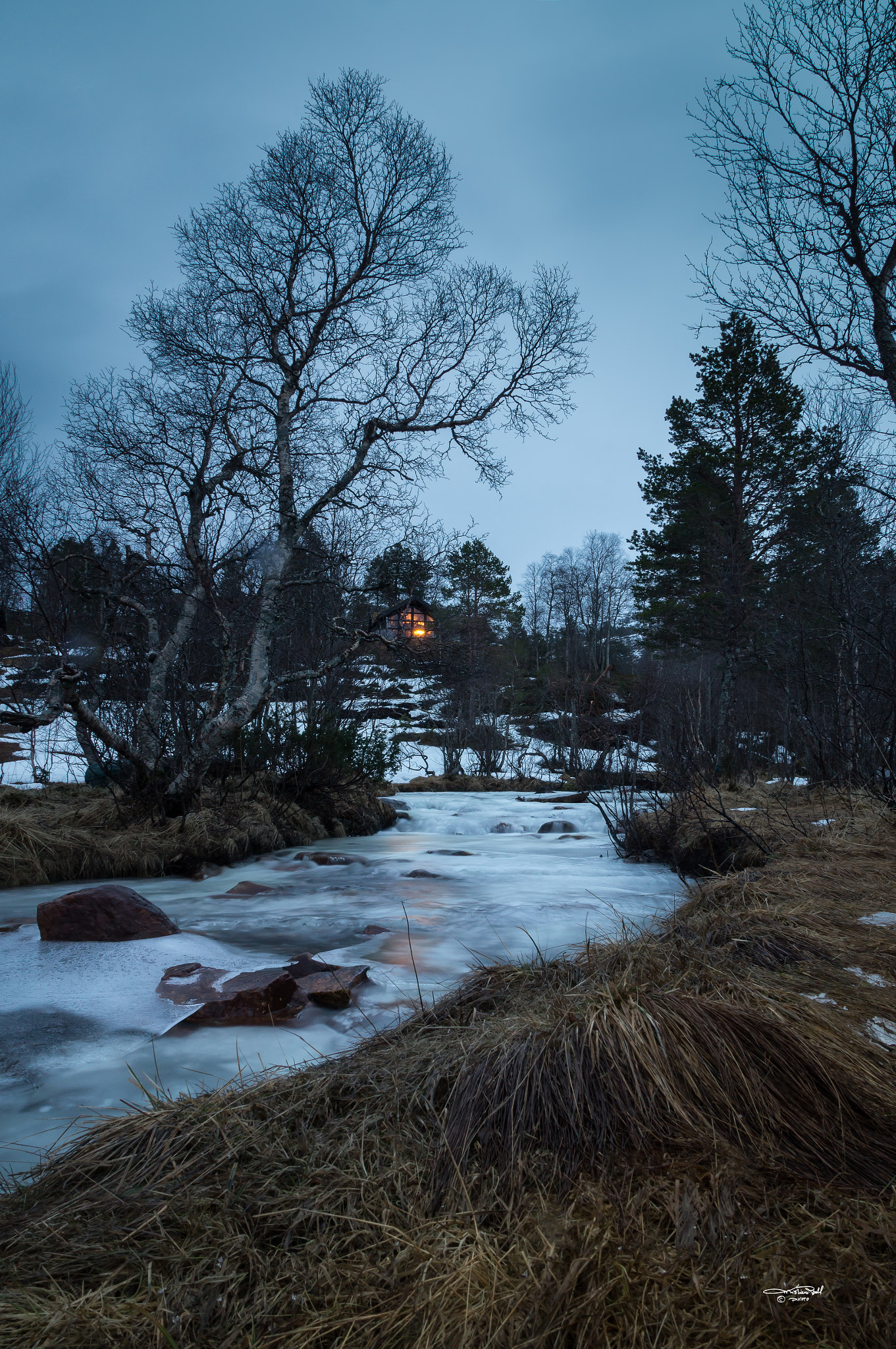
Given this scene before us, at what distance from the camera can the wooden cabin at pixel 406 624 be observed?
9.02 m

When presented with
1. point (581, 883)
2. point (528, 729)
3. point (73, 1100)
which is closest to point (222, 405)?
point (581, 883)

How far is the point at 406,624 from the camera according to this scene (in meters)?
10.7

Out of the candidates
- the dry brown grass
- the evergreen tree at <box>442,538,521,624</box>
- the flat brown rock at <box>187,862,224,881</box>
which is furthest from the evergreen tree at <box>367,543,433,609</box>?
the evergreen tree at <box>442,538,521,624</box>

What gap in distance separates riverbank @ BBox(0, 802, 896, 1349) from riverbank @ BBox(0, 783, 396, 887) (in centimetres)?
545

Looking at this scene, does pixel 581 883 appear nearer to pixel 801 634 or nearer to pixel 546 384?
pixel 801 634

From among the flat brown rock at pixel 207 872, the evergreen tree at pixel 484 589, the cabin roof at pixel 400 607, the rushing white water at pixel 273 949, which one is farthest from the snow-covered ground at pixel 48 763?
the evergreen tree at pixel 484 589

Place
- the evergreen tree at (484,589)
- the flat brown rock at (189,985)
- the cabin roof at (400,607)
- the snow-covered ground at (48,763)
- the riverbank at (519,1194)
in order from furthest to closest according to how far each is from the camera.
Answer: the evergreen tree at (484,589)
the snow-covered ground at (48,763)
the cabin roof at (400,607)
the flat brown rock at (189,985)
the riverbank at (519,1194)

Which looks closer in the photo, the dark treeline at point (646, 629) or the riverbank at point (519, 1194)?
the riverbank at point (519, 1194)

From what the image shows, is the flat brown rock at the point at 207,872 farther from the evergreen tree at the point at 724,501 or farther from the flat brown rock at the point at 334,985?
the evergreen tree at the point at 724,501

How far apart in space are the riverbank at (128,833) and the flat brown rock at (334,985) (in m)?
4.14

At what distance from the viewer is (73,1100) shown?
7.50ft

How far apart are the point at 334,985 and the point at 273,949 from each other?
146 cm

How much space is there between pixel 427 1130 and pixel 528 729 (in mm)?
23349

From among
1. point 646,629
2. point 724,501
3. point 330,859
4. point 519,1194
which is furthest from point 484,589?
point 519,1194
